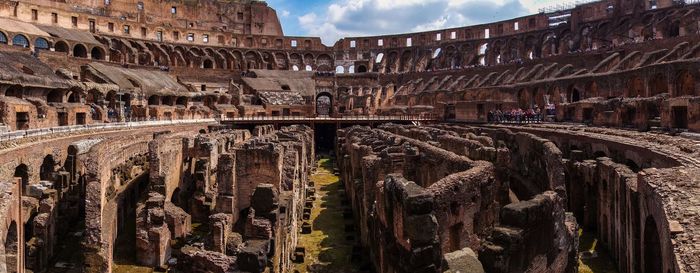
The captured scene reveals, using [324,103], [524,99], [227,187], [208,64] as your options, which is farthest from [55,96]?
[324,103]

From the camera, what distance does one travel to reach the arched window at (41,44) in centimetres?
4452

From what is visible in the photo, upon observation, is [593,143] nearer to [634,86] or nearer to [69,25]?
[634,86]

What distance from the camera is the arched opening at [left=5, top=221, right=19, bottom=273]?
9719 mm

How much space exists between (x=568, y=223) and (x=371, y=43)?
6338 cm

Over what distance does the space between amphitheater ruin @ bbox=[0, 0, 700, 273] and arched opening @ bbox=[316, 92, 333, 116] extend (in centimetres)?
634

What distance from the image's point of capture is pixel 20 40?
1697 inches

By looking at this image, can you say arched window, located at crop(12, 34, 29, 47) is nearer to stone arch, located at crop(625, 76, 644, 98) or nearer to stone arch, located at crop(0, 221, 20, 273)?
stone arch, located at crop(0, 221, 20, 273)

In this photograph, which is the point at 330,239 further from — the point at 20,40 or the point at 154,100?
the point at 20,40

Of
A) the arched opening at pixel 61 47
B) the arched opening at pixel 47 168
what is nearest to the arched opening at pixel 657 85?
the arched opening at pixel 47 168

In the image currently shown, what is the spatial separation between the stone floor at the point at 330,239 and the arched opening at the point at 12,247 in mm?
5937

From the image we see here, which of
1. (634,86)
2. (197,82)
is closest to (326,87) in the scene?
(197,82)

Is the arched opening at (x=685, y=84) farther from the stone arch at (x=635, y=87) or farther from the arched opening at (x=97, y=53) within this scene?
the arched opening at (x=97, y=53)

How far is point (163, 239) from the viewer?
1218 cm

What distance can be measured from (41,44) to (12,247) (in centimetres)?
4242
